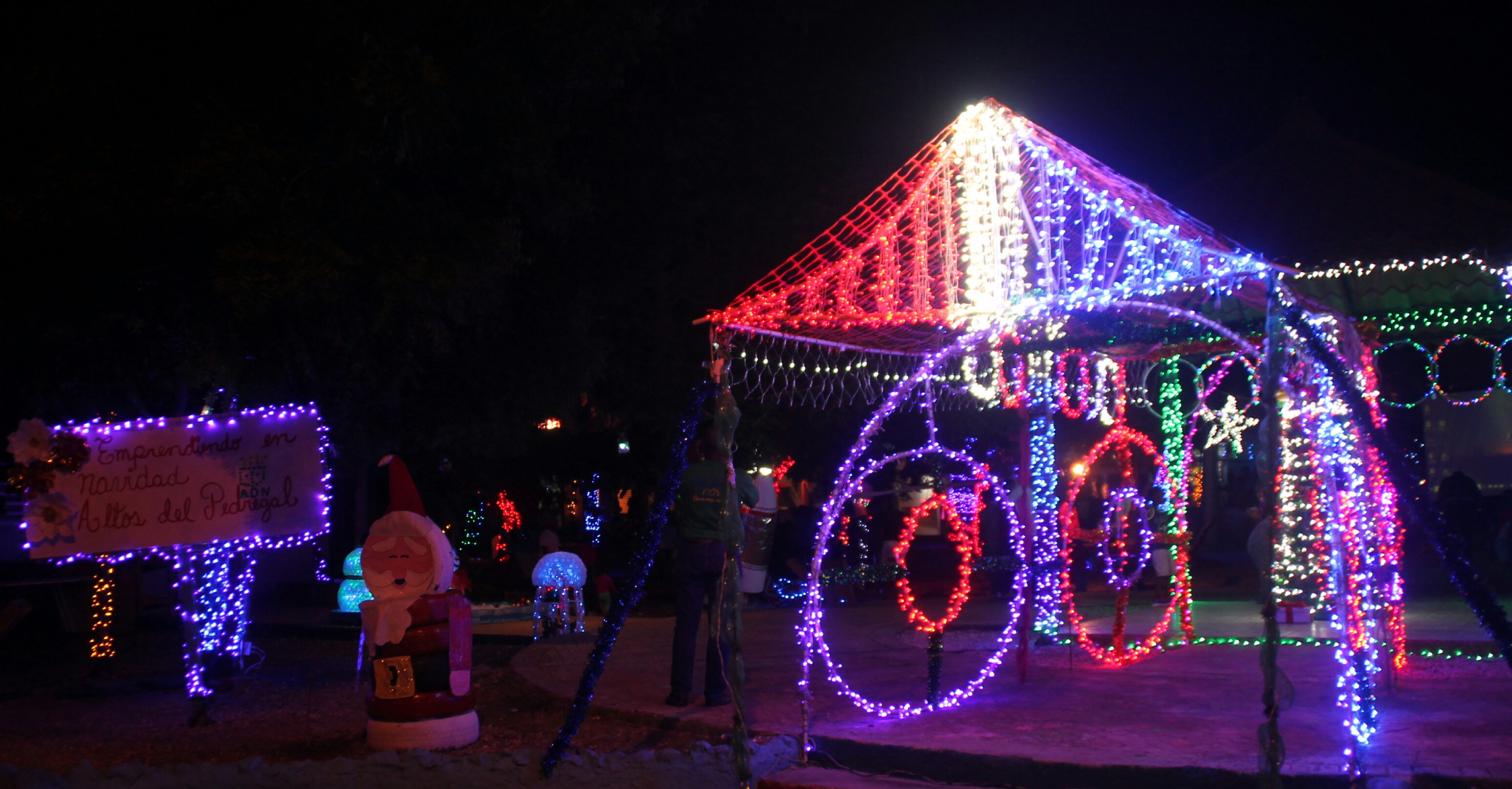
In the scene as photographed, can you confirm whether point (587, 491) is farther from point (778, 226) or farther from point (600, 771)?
point (600, 771)

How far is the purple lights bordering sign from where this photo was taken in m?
7.82

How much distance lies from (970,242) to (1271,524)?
13.0 ft

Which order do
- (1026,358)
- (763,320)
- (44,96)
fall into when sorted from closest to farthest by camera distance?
(763,320), (44,96), (1026,358)

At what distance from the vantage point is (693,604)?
23.6 feet

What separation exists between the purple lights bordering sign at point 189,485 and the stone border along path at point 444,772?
1998 millimetres

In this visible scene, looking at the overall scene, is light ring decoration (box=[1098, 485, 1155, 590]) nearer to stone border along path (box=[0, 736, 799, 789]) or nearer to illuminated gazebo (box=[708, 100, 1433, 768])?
illuminated gazebo (box=[708, 100, 1433, 768])

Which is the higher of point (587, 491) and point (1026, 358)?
point (1026, 358)

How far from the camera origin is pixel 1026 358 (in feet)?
31.3

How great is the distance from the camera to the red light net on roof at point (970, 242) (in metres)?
7.38

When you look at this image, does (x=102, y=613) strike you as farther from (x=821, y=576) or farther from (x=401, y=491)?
(x=821, y=576)

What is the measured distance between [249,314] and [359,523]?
7797mm

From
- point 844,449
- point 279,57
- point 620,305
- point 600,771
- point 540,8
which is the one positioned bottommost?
point 600,771

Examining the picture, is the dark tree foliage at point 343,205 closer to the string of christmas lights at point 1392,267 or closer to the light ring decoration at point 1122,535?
the light ring decoration at point 1122,535

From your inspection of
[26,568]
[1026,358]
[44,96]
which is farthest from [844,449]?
[44,96]
